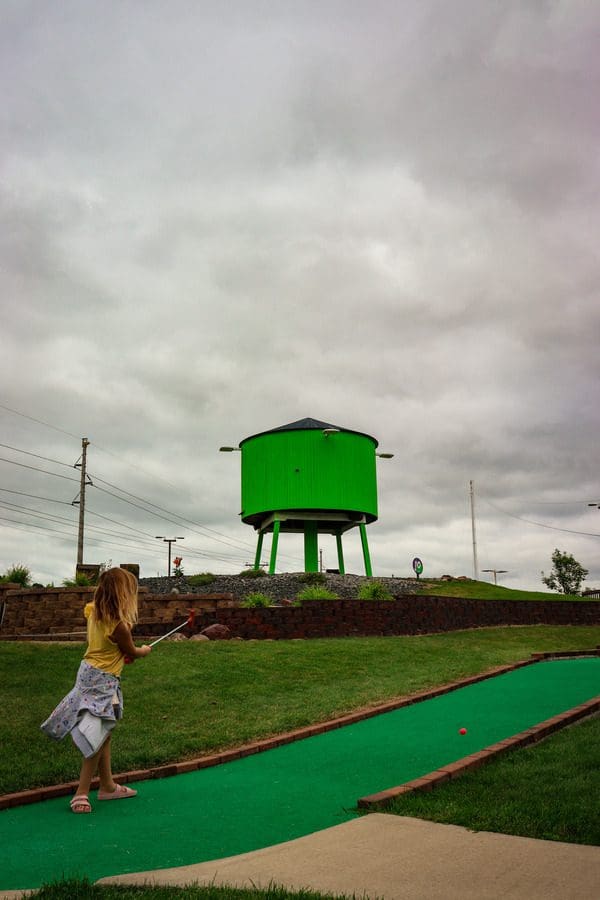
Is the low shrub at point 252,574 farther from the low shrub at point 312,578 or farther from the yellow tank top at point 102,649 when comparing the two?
the yellow tank top at point 102,649

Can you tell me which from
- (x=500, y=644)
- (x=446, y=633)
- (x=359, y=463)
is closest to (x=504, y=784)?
(x=500, y=644)

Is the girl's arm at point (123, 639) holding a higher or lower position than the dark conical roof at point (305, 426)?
lower

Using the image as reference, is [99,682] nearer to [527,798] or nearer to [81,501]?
[527,798]

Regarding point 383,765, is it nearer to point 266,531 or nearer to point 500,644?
point 500,644

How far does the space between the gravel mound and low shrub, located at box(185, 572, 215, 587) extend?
0.09m

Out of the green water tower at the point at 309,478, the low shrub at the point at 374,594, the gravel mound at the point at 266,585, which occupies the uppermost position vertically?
the green water tower at the point at 309,478

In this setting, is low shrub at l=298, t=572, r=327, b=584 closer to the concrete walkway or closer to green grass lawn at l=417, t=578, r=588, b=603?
green grass lawn at l=417, t=578, r=588, b=603

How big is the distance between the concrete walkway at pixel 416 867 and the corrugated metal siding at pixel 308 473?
1005 inches

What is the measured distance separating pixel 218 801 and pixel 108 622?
5.54ft

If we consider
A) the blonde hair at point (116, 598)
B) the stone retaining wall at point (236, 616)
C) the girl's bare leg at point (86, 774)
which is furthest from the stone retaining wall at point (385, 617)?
the blonde hair at point (116, 598)

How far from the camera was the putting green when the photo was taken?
5043 millimetres

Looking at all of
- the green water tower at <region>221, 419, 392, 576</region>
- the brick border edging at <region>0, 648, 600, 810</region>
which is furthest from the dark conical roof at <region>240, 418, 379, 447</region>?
the brick border edging at <region>0, 648, 600, 810</region>

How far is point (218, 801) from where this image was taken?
21.2 ft

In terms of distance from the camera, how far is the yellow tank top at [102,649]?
6.36 metres
